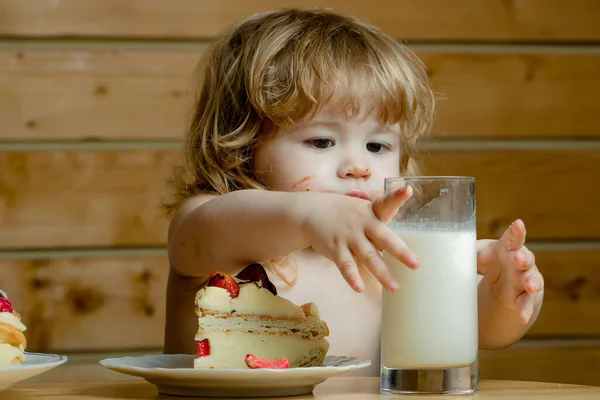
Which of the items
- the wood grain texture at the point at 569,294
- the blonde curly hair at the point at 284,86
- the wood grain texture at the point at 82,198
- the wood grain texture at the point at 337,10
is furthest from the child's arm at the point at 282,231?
the wood grain texture at the point at 569,294

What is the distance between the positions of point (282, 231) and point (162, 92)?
4.03 feet

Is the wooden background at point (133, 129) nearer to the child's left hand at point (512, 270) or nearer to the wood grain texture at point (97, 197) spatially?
the wood grain texture at point (97, 197)

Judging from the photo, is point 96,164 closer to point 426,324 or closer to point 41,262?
point 41,262

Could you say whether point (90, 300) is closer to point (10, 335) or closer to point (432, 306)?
point (10, 335)

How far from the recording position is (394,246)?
2.89 ft

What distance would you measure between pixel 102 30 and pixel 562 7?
108 centimetres

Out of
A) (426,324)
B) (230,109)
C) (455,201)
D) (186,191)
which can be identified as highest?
(230,109)

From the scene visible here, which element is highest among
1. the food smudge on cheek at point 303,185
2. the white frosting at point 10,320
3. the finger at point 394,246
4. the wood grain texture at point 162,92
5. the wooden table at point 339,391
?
the wood grain texture at point 162,92

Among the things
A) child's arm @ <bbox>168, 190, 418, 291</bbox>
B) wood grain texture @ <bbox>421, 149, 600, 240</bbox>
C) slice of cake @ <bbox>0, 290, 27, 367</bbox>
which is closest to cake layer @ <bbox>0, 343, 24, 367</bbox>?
slice of cake @ <bbox>0, 290, 27, 367</bbox>

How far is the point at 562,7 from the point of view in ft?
7.75

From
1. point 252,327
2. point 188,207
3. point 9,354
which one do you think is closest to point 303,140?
point 188,207

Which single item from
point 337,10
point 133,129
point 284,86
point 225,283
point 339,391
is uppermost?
point 337,10

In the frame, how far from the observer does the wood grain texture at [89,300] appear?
2191 mm

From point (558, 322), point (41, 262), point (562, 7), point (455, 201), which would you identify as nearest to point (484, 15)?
point (562, 7)
